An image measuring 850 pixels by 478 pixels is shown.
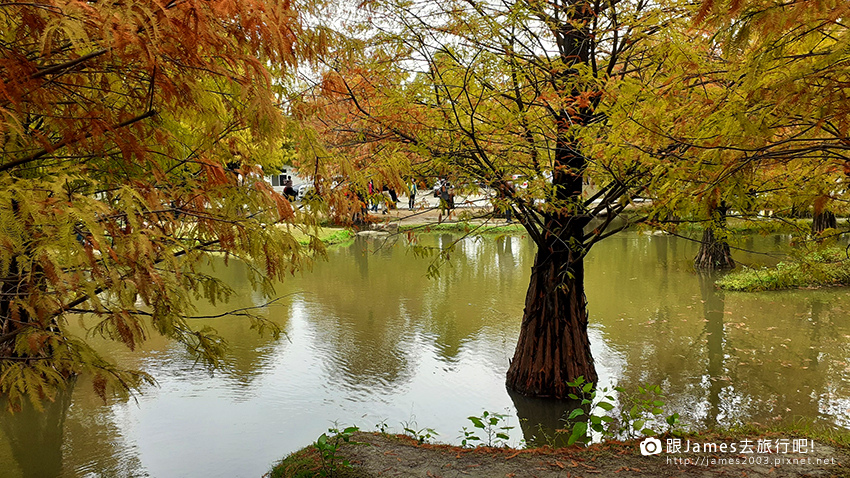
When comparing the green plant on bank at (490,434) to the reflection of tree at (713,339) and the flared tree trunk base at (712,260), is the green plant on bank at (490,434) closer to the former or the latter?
the reflection of tree at (713,339)

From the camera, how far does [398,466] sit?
497 cm

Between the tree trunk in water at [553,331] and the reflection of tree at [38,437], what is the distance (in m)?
5.47

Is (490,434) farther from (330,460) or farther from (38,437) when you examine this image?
(38,437)

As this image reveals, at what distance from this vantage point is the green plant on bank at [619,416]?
5.04 m

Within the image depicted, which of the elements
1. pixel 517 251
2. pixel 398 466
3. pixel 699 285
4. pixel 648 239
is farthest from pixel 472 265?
pixel 398 466

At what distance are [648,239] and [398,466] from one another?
69.2ft

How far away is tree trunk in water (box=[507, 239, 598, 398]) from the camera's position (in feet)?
Result: 24.1

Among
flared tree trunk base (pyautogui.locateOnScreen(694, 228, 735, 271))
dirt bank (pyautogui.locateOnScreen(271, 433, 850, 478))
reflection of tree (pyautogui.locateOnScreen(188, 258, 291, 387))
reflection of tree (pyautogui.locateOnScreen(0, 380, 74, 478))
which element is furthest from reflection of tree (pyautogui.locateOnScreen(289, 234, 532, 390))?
flared tree trunk base (pyautogui.locateOnScreen(694, 228, 735, 271))

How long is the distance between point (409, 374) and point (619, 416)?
10.6 feet

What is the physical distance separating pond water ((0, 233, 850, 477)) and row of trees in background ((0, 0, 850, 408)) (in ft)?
4.51

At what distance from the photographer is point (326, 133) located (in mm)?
6984

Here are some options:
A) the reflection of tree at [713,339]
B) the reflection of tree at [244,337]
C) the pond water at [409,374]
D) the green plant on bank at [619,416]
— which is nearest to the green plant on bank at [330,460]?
the pond water at [409,374]

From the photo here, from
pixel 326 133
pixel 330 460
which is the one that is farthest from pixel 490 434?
pixel 326 133

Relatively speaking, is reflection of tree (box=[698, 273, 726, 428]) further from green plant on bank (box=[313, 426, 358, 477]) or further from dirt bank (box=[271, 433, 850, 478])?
green plant on bank (box=[313, 426, 358, 477])
